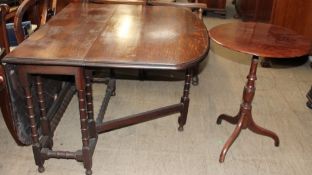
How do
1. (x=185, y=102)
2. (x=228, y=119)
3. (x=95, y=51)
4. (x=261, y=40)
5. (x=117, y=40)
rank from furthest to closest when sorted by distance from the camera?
1. (x=228, y=119)
2. (x=185, y=102)
3. (x=261, y=40)
4. (x=117, y=40)
5. (x=95, y=51)

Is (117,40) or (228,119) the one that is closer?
(117,40)

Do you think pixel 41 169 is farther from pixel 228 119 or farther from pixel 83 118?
pixel 228 119

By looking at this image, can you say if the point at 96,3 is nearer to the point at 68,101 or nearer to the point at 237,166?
the point at 68,101

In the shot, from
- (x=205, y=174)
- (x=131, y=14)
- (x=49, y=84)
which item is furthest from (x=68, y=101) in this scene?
(x=205, y=174)

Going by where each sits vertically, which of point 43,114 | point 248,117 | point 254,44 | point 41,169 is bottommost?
point 41,169

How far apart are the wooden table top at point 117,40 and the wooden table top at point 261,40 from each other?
0.44 ft

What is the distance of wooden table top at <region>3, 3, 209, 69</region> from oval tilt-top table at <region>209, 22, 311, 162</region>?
15 cm

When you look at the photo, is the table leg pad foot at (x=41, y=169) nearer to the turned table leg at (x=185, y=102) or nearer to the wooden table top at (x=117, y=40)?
the wooden table top at (x=117, y=40)

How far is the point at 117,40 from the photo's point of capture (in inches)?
65.4

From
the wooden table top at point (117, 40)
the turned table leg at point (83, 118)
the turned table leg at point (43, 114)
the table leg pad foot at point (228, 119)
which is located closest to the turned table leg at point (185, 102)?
the table leg pad foot at point (228, 119)

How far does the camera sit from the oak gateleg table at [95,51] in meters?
1.44

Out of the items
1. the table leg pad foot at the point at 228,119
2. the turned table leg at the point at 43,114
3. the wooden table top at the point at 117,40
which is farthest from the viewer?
the table leg pad foot at the point at 228,119

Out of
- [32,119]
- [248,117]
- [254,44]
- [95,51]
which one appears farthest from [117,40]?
[248,117]

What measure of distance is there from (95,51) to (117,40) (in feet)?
0.62
